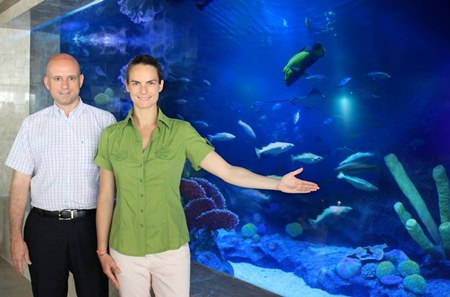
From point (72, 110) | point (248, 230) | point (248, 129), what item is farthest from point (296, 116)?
point (72, 110)

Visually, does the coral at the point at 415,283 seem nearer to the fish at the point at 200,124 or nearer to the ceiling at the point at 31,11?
the fish at the point at 200,124

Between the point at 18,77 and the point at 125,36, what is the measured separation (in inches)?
51.6

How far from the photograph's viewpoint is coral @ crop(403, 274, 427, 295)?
3000 mm

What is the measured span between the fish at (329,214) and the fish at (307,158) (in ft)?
1.31

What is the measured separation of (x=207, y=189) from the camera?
15.3 ft

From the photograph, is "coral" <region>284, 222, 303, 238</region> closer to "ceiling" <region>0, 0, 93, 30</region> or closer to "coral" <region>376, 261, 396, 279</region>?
"coral" <region>376, 261, 396, 279</region>

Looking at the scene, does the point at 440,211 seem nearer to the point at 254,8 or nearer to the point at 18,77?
the point at 254,8

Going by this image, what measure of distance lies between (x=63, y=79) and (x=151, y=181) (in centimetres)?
72

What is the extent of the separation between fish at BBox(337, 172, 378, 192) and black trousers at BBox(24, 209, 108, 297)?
1.94 m

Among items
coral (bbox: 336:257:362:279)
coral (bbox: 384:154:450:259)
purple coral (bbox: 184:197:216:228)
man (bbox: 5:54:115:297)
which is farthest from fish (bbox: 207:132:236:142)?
man (bbox: 5:54:115:297)

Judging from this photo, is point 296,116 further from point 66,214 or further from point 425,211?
point 66,214

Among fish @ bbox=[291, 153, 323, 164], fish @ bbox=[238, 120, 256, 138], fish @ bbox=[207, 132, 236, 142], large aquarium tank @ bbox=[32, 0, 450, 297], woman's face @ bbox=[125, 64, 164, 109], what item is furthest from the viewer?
fish @ bbox=[207, 132, 236, 142]

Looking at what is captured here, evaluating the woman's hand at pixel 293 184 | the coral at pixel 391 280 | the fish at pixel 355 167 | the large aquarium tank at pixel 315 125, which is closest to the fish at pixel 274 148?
the large aquarium tank at pixel 315 125

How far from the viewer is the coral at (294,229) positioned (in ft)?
12.5
